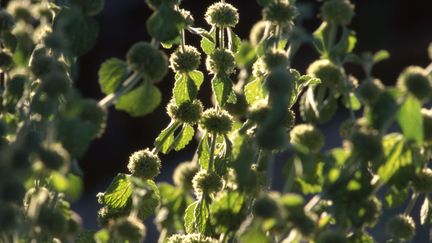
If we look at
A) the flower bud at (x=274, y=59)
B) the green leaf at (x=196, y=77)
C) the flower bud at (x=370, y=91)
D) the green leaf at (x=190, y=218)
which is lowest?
the flower bud at (x=370, y=91)

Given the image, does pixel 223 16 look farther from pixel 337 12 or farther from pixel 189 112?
pixel 337 12

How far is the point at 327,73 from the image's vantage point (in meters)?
1.15

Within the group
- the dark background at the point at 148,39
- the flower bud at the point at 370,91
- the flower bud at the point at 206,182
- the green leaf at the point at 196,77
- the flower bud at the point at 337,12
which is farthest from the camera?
the dark background at the point at 148,39

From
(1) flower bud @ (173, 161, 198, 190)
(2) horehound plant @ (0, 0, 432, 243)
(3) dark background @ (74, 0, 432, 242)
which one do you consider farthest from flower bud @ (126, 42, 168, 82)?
(3) dark background @ (74, 0, 432, 242)

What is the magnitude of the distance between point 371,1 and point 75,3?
5854 mm

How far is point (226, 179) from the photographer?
1225 millimetres

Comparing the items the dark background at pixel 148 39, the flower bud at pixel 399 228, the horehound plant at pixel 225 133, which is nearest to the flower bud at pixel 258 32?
the horehound plant at pixel 225 133

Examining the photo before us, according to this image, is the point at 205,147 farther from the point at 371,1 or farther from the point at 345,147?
the point at 371,1

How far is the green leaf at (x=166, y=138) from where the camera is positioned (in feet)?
4.33

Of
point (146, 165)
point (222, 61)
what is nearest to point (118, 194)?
point (146, 165)

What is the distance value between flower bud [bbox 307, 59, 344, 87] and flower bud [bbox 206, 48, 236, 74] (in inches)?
5.9

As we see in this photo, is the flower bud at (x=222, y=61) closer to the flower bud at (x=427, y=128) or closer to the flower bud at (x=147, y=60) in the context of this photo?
the flower bud at (x=147, y=60)

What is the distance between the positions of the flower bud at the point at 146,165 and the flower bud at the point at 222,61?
173 millimetres

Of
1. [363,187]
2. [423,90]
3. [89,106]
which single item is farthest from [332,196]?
[89,106]
